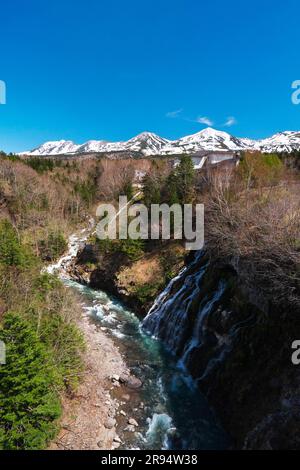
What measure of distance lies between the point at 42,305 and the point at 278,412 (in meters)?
15.8

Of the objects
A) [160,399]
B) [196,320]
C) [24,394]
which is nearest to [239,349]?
[196,320]

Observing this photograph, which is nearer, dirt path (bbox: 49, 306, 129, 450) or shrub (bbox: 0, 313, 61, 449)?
shrub (bbox: 0, 313, 61, 449)

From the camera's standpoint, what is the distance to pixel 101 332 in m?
25.3

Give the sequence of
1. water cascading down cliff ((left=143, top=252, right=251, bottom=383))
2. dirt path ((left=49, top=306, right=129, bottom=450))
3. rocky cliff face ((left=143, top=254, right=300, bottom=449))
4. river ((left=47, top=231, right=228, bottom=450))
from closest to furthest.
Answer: rocky cliff face ((left=143, top=254, right=300, bottom=449)) < dirt path ((left=49, top=306, right=129, bottom=450)) < river ((left=47, top=231, right=228, bottom=450)) < water cascading down cliff ((left=143, top=252, right=251, bottom=383))

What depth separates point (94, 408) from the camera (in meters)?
16.4

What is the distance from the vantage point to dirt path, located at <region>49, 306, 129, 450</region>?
46.5 ft

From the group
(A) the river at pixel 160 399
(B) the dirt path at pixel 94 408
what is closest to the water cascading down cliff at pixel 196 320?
(A) the river at pixel 160 399

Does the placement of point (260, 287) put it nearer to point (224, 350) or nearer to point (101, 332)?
point (224, 350)

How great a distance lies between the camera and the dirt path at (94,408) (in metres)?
14.2

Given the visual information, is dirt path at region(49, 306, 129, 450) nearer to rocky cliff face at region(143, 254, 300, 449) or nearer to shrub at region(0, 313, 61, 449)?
shrub at region(0, 313, 61, 449)

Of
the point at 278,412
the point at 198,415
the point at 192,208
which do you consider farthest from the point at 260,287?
the point at 192,208

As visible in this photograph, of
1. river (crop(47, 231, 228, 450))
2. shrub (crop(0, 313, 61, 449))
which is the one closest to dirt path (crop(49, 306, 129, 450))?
river (crop(47, 231, 228, 450))
